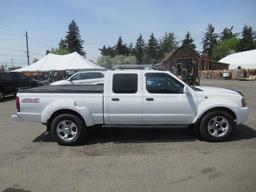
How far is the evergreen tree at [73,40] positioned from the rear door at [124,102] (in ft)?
322

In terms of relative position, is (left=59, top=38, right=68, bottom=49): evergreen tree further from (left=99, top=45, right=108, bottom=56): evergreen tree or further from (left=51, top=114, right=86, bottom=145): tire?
(left=51, top=114, right=86, bottom=145): tire

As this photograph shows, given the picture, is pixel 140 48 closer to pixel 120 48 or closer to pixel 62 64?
pixel 120 48

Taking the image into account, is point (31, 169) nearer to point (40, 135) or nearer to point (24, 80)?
point (40, 135)

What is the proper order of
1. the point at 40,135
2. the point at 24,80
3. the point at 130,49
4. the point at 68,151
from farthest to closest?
the point at 130,49, the point at 24,80, the point at 40,135, the point at 68,151

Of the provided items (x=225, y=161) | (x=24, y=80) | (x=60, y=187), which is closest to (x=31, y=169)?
(x=60, y=187)

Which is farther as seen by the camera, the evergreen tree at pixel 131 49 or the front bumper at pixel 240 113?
the evergreen tree at pixel 131 49

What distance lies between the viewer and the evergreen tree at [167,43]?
127062 mm

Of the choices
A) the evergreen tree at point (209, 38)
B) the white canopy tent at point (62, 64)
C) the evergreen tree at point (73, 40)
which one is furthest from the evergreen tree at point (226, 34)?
the white canopy tent at point (62, 64)

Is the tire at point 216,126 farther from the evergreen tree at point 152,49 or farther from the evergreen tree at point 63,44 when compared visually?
the evergreen tree at point 152,49

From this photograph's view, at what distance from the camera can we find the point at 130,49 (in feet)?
Result: 417

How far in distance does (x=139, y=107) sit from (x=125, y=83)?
0.67 meters

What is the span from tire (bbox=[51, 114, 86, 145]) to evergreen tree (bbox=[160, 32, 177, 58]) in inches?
4774

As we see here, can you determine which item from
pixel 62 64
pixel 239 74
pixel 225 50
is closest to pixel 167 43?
pixel 225 50

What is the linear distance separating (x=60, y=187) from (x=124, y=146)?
252 centimetres
